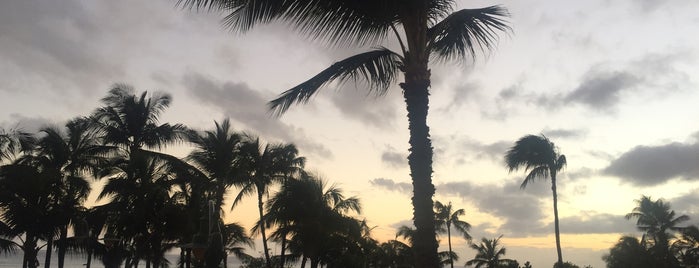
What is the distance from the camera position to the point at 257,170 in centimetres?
3412

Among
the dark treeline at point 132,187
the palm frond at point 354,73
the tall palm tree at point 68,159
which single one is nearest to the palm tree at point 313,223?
the dark treeline at point 132,187

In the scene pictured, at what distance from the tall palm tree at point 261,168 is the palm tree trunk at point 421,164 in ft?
77.0

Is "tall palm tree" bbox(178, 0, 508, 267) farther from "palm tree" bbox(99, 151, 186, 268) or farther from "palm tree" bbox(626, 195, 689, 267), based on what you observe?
"palm tree" bbox(626, 195, 689, 267)

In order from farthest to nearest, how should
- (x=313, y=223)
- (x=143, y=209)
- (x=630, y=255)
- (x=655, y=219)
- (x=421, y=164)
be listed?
(x=655, y=219) < (x=630, y=255) < (x=313, y=223) < (x=143, y=209) < (x=421, y=164)

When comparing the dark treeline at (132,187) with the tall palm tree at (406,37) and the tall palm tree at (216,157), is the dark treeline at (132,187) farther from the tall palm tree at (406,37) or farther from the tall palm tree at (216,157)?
the tall palm tree at (406,37)

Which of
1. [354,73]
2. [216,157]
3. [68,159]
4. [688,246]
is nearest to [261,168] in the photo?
[216,157]

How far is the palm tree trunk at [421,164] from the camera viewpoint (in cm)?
867

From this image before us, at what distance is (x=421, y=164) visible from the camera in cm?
906

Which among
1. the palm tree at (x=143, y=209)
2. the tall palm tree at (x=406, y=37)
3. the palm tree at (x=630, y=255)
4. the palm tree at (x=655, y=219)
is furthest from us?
the palm tree at (x=655, y=219)

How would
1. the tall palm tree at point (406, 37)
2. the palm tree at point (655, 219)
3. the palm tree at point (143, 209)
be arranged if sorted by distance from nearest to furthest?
the tall palm tree at point (406, 37), the palm tree at point (143, 209), the palm tree at point (655, 219)

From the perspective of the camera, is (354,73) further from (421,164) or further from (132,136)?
(132,136)

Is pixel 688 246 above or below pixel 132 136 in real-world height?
below

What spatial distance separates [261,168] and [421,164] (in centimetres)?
2608

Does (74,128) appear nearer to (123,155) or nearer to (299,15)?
(123,155)
